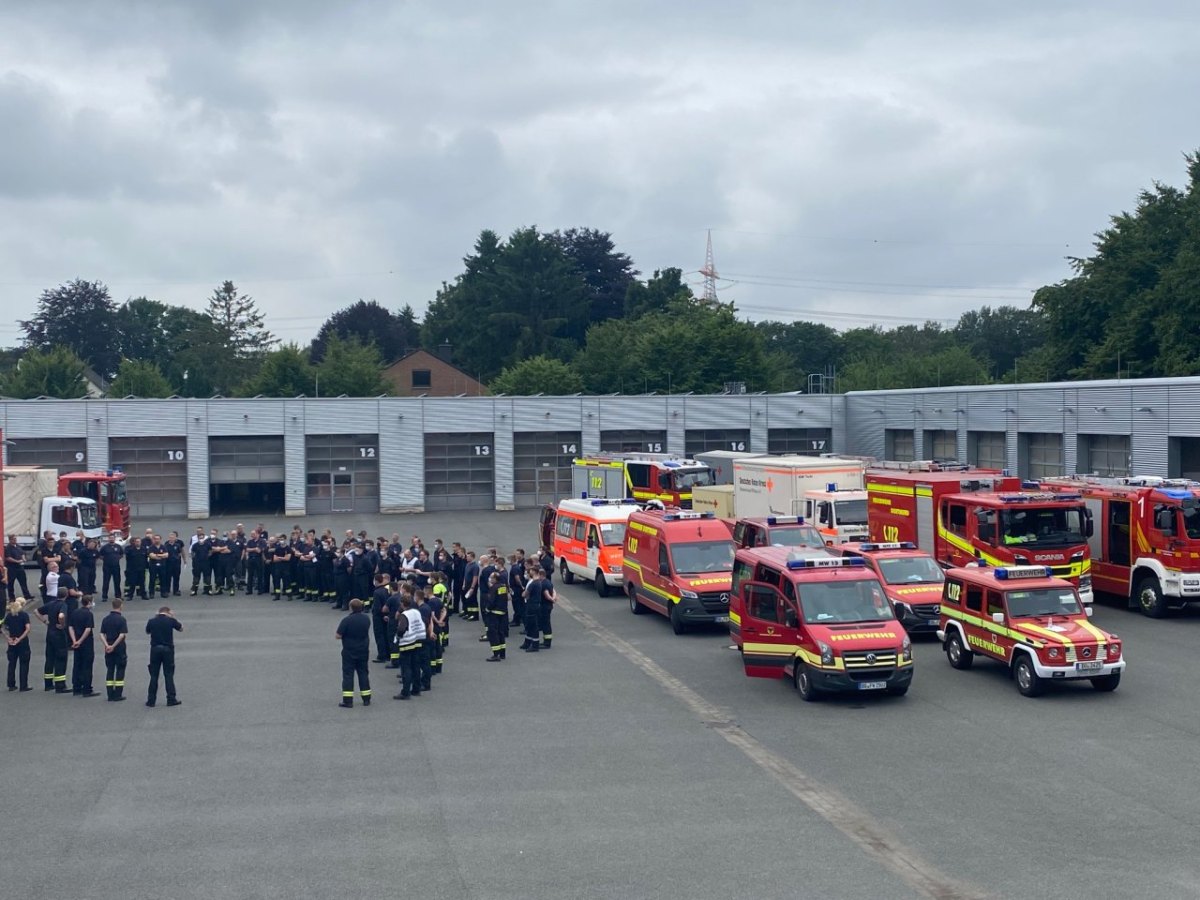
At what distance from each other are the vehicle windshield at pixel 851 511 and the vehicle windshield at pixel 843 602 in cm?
1314

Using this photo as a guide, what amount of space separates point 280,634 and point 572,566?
29.8ft

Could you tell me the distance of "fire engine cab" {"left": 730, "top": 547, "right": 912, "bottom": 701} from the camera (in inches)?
695

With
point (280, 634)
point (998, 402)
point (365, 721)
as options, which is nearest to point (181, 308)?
point (998, 402)

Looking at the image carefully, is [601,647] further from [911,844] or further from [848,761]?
[911,844]

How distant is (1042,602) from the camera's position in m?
19.1

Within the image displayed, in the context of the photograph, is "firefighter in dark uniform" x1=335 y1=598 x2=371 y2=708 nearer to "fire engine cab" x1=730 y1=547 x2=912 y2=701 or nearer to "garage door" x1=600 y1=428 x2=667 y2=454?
"fire engine cab" x1=730 y1=547 x2=912 y2=701

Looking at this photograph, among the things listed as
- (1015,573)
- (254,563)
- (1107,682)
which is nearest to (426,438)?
(254,563)

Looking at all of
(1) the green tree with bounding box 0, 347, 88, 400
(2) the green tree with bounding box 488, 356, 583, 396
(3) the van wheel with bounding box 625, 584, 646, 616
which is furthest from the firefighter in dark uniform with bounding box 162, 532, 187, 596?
(1) the green tree with bounding box 0, 347, 88, 400

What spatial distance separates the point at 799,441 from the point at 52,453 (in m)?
34.3

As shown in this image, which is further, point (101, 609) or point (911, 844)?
point (101, 609)

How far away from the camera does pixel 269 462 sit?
2217 inches

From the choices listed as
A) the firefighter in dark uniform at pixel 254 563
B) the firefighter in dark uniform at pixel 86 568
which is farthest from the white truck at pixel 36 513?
the firefighter in dark uniform at pixel 86 568

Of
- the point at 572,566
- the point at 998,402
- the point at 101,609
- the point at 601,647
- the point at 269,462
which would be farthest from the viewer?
the point at 269,462

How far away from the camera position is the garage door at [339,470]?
186 feet
